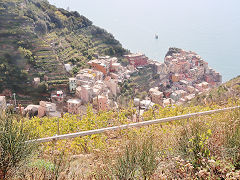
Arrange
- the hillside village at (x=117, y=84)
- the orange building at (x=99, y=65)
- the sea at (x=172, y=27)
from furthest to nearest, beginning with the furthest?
the sea at (x=172, y=27), the orange building at (x=99, y=65), the hillside village at (x=117, y=84)

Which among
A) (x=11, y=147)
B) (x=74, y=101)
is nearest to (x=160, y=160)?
(x=11, y=147)

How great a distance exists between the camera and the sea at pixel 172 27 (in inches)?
2052

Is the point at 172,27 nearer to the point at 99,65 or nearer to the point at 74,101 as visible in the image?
the point at 99,65

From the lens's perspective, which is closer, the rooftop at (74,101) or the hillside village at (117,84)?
the hillside village at (117,84)

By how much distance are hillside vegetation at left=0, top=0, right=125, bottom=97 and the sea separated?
16.1m

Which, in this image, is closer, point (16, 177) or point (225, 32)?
point (16, 177)

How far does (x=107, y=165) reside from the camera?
1.61 metres

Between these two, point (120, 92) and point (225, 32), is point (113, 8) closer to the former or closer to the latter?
point (225, 32)

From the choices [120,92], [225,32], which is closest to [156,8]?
[225,32]

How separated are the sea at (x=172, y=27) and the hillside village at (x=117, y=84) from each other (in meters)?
11.0

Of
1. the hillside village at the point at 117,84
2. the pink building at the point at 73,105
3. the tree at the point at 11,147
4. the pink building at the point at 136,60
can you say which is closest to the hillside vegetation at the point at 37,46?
the hillside village at the point at 117,84

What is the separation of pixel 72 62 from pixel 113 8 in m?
85.2

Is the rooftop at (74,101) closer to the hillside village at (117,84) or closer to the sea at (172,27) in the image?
the hillside village at (117,84)

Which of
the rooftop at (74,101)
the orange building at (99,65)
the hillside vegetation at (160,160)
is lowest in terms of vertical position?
the rooftop at (74,101)
